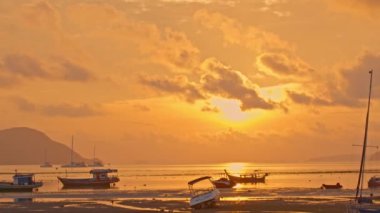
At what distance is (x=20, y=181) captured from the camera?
397 ft

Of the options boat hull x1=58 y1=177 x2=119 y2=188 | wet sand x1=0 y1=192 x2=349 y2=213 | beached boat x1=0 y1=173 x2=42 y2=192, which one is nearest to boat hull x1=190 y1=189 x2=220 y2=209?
wet sand x1=0 y1=192 x2=349 y2=213

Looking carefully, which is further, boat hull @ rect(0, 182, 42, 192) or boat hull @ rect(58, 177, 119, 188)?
boat hull @ rect(58, 177, 119, 188)

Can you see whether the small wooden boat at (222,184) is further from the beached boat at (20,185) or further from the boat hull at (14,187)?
the boat hull at (14,187)

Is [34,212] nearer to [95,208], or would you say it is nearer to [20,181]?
[95,208]

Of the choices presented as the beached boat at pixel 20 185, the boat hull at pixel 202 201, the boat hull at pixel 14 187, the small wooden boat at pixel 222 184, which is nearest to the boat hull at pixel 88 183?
the beached boat at pixel 20 185

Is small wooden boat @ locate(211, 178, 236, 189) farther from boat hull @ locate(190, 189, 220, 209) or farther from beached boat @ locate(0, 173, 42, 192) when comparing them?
boat hull @ locate(190, 189, 220, 209)

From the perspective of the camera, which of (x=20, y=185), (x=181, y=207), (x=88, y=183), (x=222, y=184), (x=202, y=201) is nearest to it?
(x=202, y=201)

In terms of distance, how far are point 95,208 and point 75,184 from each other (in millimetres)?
68246

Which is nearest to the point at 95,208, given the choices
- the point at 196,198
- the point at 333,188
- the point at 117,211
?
the point at 117,211

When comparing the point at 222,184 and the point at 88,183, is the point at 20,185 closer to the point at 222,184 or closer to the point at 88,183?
the point at 88,183

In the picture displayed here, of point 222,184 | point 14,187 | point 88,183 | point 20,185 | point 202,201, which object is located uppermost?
point 88,183

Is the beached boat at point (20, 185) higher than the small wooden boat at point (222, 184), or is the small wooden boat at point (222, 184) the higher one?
the beached boat at point (20, 185)

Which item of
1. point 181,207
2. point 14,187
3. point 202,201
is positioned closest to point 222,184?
point 14,187

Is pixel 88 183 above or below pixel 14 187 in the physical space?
above
